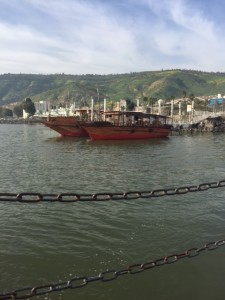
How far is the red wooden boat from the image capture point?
180 feet

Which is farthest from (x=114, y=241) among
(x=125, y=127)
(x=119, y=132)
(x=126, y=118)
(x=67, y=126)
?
(x=67, y=126)

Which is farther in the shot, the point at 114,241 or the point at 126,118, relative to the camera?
the point at 126,118

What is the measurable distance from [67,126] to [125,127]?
1148cm

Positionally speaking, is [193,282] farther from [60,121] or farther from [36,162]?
[60,121]

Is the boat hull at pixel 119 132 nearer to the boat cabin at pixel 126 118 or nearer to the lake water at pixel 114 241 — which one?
the boat cabin at pixel 126 118

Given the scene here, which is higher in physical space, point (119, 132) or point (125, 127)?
point (125, 127)

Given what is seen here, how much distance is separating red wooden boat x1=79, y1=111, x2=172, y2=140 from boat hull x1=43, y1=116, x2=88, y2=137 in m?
5.33

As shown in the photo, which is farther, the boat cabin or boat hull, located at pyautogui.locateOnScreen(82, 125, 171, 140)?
the boat cabin

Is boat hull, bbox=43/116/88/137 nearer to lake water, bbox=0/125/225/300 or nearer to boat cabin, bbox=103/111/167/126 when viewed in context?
boat cabin, bbox=103/111/167/126

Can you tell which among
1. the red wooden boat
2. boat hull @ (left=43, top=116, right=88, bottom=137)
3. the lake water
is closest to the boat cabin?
the red wooden boat

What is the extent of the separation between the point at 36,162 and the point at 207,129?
66245 mm

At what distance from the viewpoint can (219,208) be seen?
14320mm

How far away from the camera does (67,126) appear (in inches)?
2452

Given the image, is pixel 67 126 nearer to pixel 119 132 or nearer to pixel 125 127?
pixel 119 132
